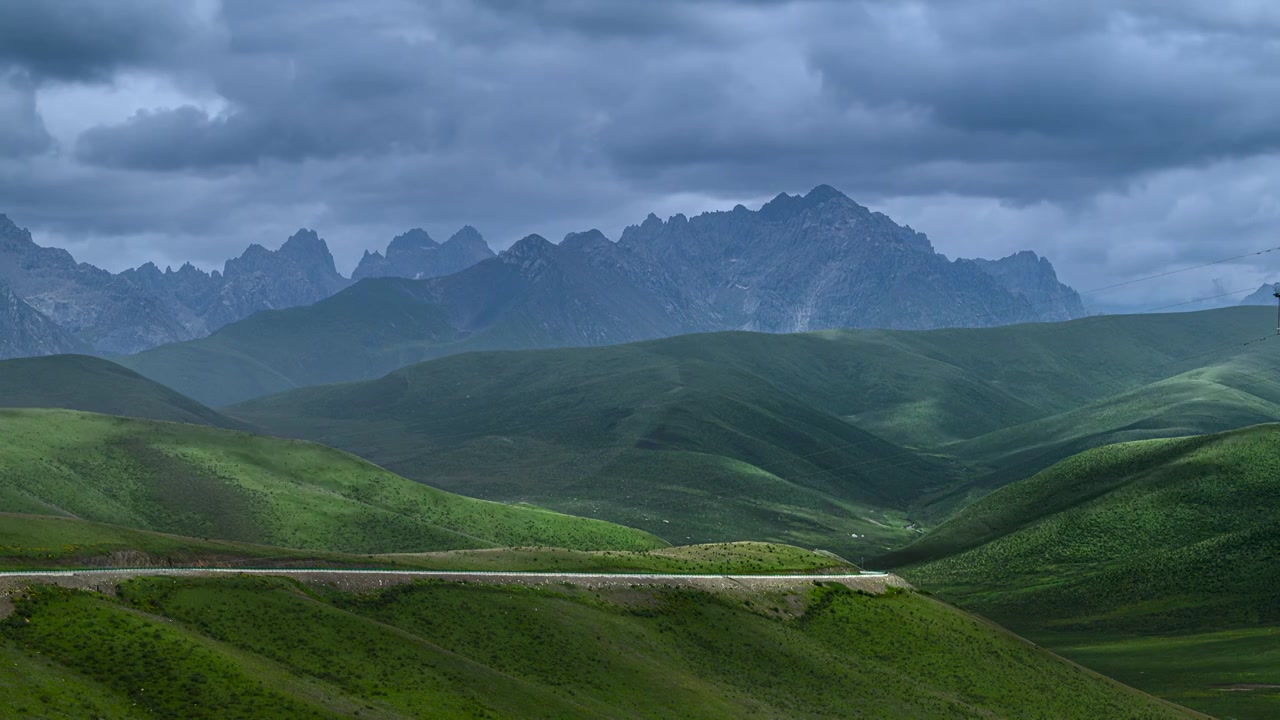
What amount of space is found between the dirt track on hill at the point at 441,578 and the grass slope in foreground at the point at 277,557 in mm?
5831

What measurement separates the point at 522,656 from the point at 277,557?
41.4 metres

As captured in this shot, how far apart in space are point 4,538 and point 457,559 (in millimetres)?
41613

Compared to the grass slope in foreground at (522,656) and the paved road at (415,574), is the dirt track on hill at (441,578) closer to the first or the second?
the paved road at (415,574)

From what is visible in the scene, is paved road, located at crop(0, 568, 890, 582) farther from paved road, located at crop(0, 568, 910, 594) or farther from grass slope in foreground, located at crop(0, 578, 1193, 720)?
grass slope in foreground, located at crop(0, 578, 1193, 720)

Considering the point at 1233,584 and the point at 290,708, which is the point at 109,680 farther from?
the point at 1233,584

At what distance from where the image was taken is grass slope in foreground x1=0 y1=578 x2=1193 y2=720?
75938mm

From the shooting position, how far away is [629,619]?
364 ft

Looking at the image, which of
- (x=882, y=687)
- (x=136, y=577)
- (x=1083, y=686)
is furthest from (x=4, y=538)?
→ (x=1083, y=686)

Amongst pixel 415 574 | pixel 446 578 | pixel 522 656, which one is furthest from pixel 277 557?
pixel 522 656

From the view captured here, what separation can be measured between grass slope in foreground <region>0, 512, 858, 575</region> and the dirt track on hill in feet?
19.1

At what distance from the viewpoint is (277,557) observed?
128875 millimetres

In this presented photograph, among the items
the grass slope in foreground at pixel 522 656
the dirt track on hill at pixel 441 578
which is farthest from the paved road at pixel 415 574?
the grass slope in foreground at pixel 522 656

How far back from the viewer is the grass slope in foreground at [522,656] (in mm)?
75938

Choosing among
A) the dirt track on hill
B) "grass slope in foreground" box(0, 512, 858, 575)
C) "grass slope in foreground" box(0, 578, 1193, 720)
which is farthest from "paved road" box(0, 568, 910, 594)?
"grass slope in foreground" box(0, 512, 858, 575)
